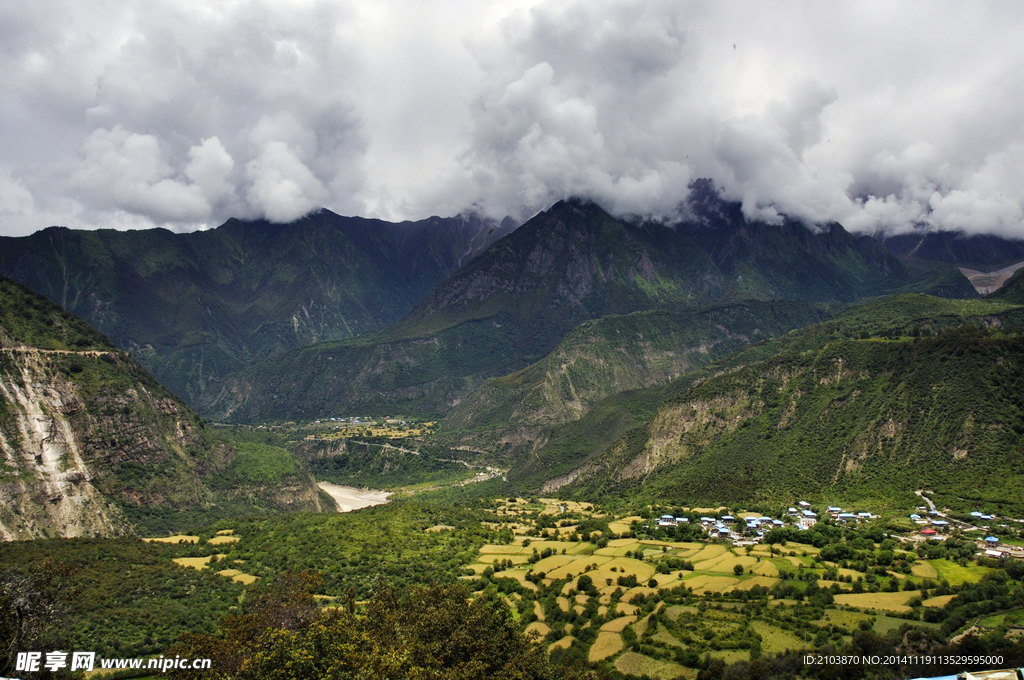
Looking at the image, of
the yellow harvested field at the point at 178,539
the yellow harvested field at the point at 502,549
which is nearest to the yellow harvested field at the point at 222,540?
the yellow harvested field at the point at 178,539

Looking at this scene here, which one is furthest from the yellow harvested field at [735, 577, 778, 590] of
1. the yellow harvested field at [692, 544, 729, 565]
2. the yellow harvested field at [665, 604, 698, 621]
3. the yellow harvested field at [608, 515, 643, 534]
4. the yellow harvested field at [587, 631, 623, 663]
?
the yellow harvested field at [608, 515, 643, 534]

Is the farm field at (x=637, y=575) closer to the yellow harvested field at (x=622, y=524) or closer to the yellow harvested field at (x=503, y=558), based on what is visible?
the yellow harvested field at (x=503, y=558)

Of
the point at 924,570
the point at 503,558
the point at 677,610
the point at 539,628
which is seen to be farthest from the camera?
the point at 503,558

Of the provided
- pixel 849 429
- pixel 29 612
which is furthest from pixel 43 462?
pixel 849 429

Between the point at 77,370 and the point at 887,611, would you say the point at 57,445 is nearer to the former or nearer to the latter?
the point at 77,370

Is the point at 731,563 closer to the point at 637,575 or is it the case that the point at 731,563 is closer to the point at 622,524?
the point at 637,575

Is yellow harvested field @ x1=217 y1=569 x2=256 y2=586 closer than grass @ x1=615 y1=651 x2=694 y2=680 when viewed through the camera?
No

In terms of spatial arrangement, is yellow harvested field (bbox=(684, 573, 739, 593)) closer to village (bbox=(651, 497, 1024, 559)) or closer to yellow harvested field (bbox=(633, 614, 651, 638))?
yellow harvested field (bbox=(633, 614, 651, 638))

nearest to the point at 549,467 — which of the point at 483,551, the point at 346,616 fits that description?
the point at 483,551
